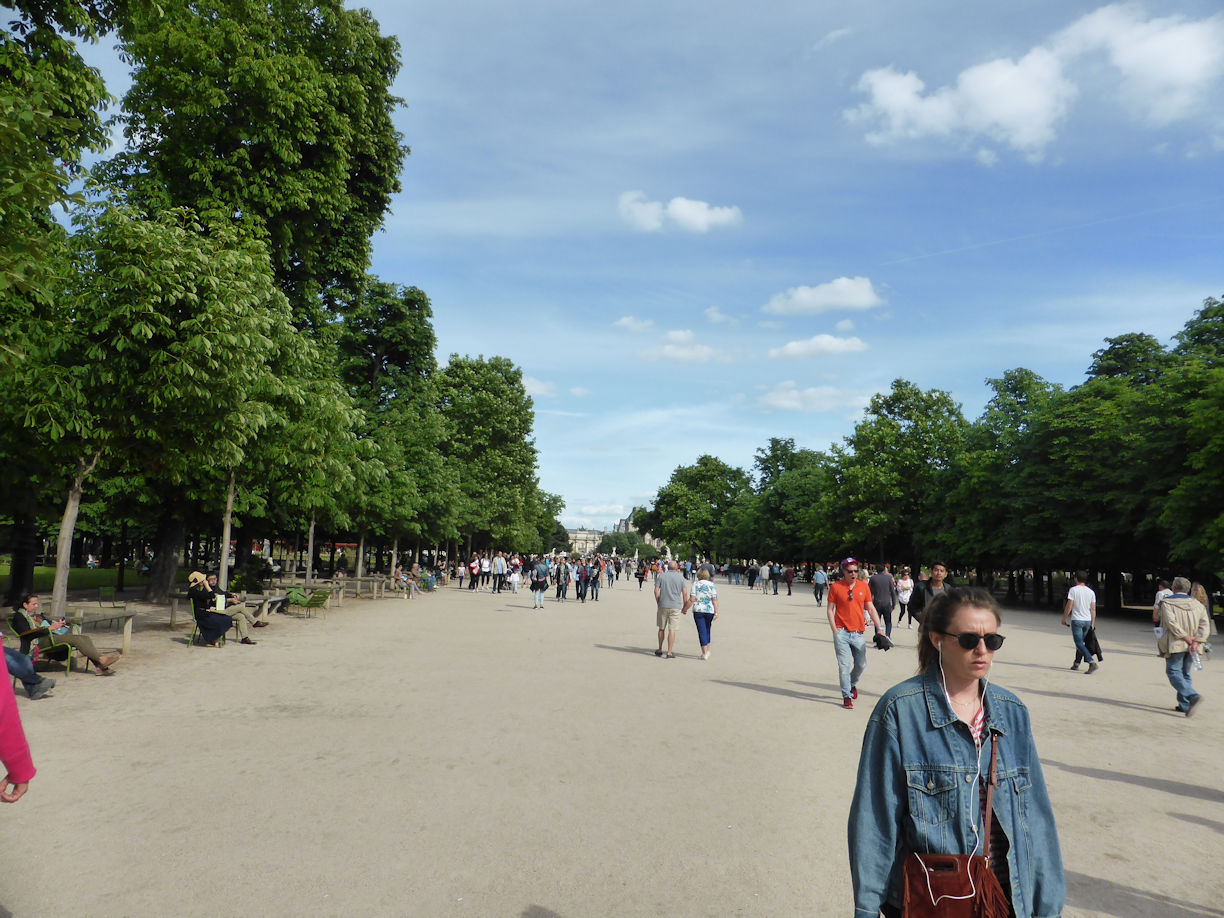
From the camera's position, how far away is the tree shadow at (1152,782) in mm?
6766

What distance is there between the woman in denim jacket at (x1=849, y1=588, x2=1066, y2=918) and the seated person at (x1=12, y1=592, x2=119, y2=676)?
11188mm

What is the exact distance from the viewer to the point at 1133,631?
86.3ft

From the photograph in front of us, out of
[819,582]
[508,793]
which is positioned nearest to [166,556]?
[508,793]

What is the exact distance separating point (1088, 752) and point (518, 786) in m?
5.54

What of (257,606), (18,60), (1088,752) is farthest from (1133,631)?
(18,60)

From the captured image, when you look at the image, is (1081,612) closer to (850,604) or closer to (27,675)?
(850,604)

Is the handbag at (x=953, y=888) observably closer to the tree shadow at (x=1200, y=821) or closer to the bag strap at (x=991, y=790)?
the bag strap at (x=991, y=790)

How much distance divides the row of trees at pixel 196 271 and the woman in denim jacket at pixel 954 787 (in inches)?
278

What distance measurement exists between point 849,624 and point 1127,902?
Answer: 586 cm

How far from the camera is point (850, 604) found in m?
10.5

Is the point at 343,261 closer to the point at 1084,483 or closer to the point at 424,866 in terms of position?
the point at 424,866

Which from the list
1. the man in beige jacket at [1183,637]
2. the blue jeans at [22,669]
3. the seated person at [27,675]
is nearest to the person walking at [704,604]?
the man in beige jacket at [1183,637]

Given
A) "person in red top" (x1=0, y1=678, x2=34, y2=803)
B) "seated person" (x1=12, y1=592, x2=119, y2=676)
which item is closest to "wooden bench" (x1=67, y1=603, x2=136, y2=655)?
"seated person" (x1=12, y1=592, x2=119, y2=676)

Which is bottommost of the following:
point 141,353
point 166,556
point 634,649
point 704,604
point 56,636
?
point 634,649
